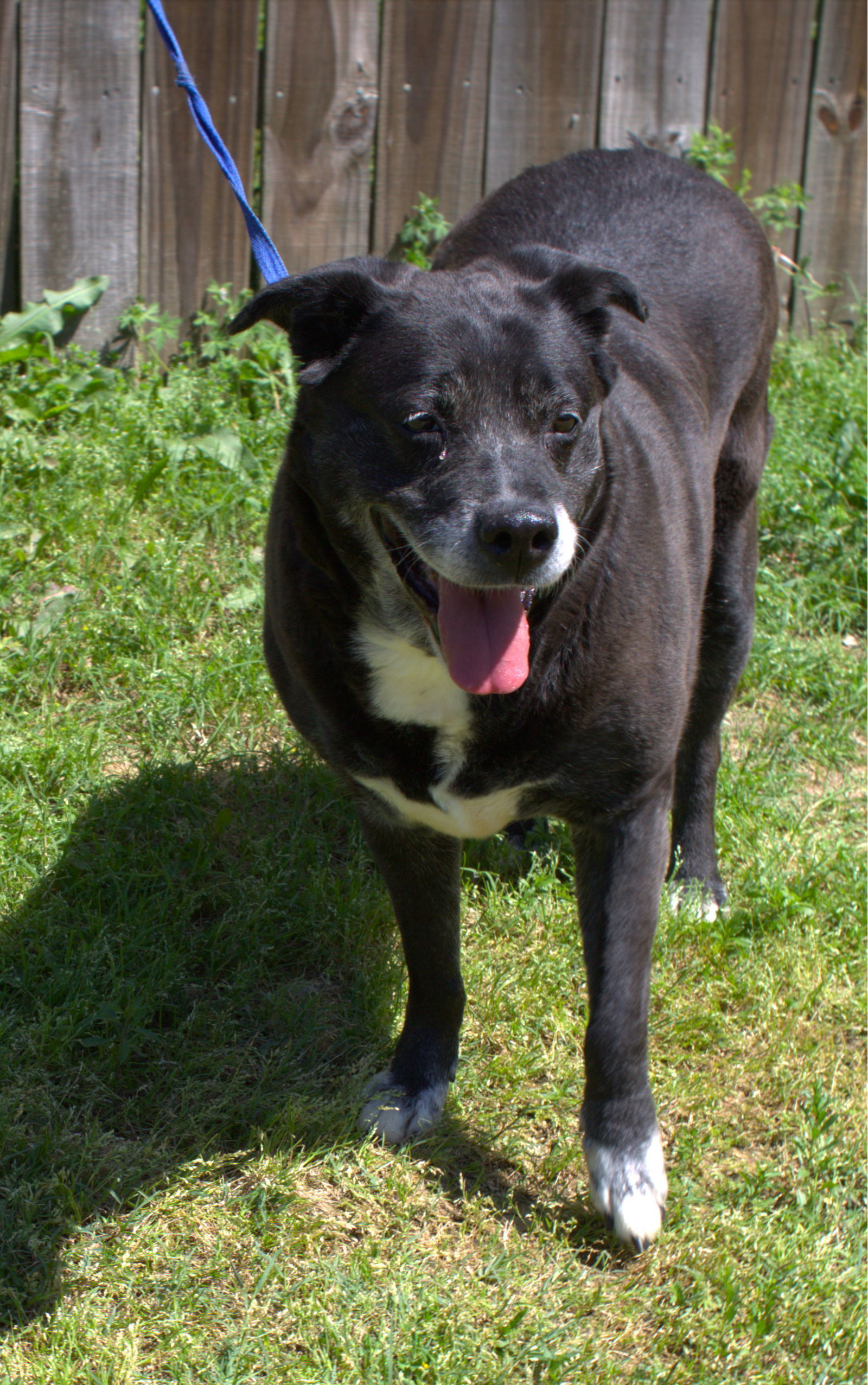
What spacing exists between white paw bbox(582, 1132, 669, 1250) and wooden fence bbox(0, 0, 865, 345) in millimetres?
3507

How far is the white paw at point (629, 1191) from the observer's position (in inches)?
92.3

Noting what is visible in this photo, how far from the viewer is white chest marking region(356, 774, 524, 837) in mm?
2354

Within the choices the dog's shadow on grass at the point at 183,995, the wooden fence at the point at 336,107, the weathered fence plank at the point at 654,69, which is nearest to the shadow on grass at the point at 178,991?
the dog's shadow on grass at the point at 183,995

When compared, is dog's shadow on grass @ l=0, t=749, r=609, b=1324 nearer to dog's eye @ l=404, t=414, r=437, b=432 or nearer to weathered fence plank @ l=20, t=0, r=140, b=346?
dog's eye @ l=404, t=414, r=437, b=432

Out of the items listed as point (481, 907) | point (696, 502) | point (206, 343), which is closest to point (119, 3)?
point (206, 343)

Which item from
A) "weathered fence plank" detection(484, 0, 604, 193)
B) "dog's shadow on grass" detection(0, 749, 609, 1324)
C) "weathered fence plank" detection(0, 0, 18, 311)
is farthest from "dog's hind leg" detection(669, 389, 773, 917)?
"weathered fence plank" detection(0, 0, 18, 311)

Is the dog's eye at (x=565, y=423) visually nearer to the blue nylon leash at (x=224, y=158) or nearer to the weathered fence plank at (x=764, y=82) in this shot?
the blue nylon leash at (x=224, y=158)

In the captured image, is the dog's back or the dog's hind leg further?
the dog's hind leg

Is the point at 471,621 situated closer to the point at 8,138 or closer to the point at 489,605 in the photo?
the point at 489,605

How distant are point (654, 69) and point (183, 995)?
406 centimetres

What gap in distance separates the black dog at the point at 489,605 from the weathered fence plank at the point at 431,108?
7.69 feet

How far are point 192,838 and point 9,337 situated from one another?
7.22ft

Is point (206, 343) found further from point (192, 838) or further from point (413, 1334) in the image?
point (413, 1334)

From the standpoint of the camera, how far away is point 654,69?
4.96m
